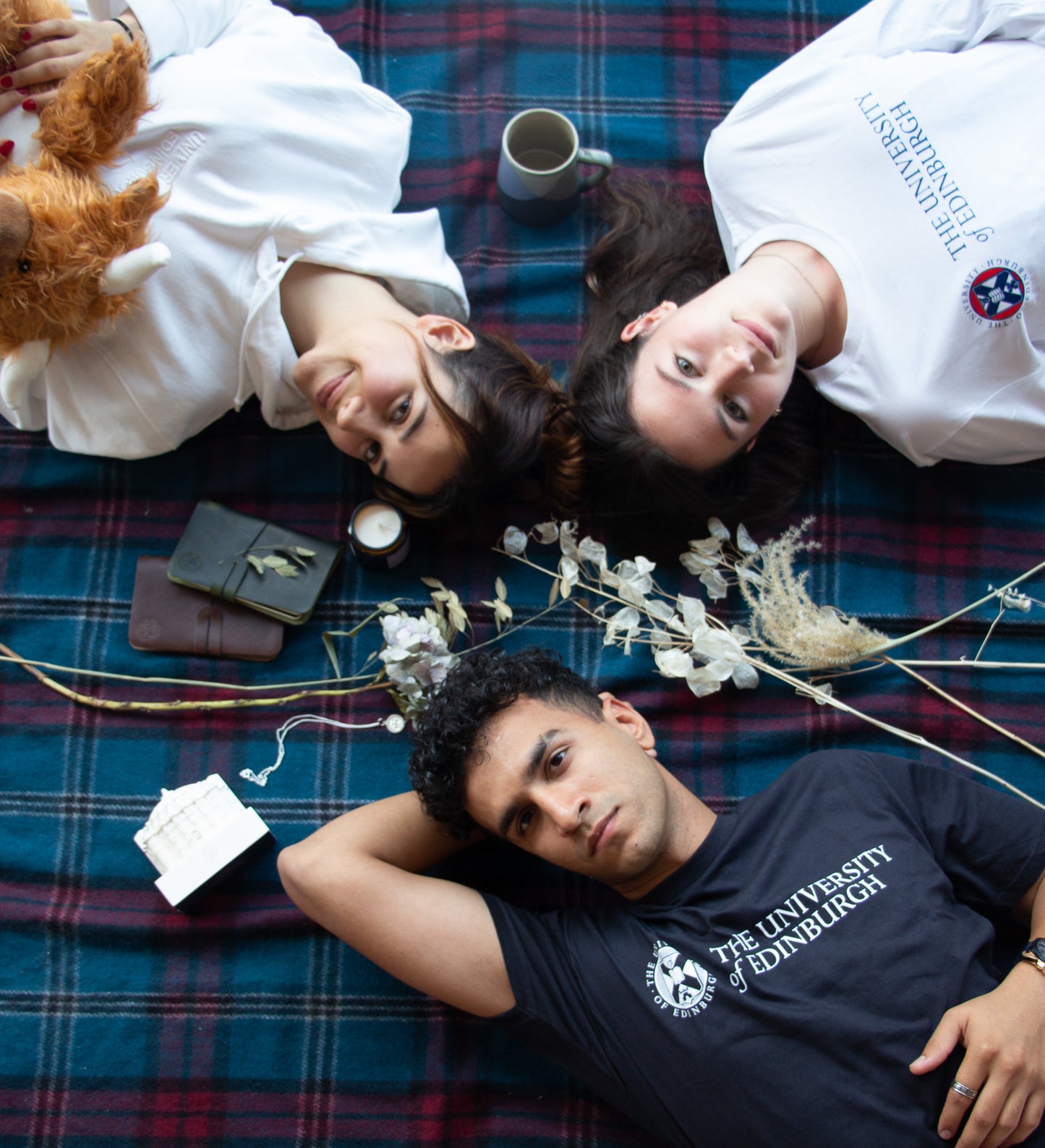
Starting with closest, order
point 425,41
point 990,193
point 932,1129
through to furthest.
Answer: point 932,1129, point 990,193, point 425,41

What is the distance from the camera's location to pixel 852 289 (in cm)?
159

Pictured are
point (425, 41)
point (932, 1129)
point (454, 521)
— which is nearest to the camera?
point (932, 1129)

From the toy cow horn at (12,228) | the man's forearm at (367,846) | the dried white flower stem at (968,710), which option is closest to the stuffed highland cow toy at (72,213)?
the toy cow horn at (12,228)

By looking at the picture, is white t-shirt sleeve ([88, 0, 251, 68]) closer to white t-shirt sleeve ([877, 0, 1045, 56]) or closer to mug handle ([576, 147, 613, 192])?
mug handle ([576, 147, 613, 192])

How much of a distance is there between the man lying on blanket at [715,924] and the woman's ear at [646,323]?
0.65m

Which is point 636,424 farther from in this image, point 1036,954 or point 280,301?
point 1036,954

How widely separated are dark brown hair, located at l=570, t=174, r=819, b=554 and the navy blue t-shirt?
0.52 m

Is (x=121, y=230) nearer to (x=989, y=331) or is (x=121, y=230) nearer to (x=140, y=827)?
(x=140, y=827)

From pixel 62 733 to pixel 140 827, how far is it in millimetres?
235

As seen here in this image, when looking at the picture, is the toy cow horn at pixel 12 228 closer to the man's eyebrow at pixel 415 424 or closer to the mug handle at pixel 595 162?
the man's eyebrow at pixel 415 424

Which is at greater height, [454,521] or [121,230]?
[121,230]

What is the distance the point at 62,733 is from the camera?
1.61 meters

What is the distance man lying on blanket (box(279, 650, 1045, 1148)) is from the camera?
123cm

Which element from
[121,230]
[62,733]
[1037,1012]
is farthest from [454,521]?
[1037,1012]
